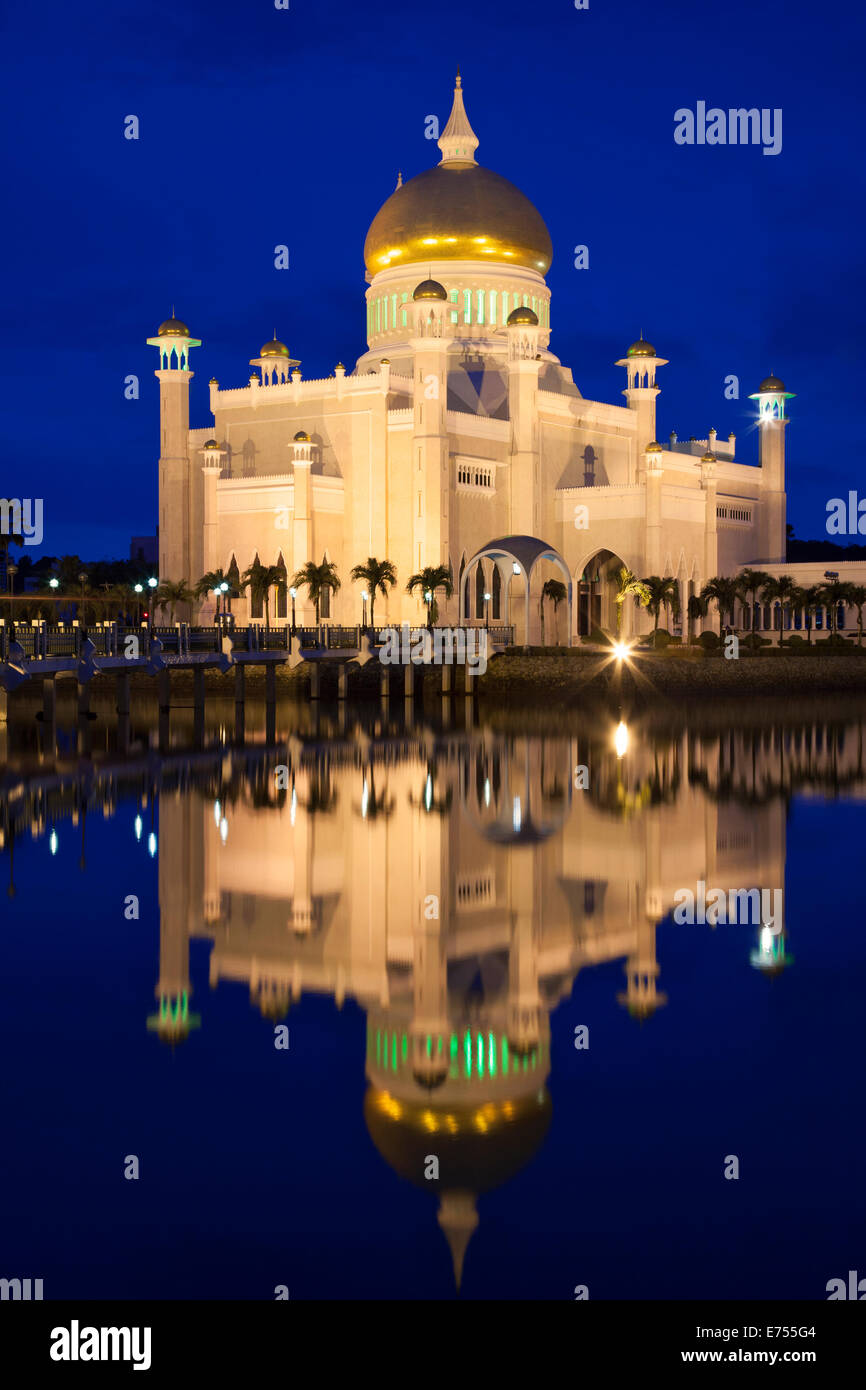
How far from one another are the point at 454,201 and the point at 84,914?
117 ft

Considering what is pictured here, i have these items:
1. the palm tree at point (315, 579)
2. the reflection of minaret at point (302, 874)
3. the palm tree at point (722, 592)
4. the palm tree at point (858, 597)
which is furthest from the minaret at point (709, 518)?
the reflection of minaret at point (302, 874)

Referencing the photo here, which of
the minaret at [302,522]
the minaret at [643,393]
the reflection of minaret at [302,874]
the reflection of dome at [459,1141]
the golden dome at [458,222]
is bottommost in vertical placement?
the reflection of dome at [459,1141]

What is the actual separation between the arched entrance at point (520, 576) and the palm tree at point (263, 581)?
14.9ft

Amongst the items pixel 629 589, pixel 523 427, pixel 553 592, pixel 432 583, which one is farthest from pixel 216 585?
pixel 629 589

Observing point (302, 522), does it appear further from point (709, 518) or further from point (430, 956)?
point (430, 956)

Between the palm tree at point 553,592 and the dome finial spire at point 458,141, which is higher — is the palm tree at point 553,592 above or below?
below

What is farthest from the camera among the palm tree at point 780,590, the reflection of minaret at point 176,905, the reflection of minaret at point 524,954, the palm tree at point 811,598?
the palm tree at point 811,598

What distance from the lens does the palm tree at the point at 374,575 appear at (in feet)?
116

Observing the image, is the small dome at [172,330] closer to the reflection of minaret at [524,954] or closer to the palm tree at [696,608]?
the palm tree at [696,608]

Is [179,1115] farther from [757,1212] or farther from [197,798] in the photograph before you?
[197,798]

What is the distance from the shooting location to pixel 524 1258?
4391 millimetres

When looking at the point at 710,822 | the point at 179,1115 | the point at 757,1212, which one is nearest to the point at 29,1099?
the point at 179,1115

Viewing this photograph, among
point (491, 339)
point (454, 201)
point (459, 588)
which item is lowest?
point (459, 588)

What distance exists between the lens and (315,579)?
115ft
